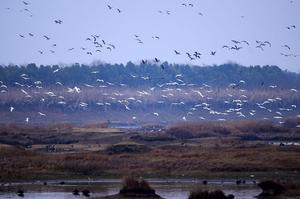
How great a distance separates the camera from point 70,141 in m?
93.7

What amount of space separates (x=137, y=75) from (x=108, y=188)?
132 m

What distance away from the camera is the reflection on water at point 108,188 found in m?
57.4

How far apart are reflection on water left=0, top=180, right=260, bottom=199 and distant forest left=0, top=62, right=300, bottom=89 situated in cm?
10555

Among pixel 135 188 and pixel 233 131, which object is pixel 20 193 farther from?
pixel 233 131

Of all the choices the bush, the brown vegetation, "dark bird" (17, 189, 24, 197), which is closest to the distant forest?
"dark bird" (17, 189, 24, 197)

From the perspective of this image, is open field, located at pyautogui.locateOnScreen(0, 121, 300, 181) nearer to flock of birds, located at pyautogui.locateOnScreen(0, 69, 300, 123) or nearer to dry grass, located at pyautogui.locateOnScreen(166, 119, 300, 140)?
dry grass, located at pyautogui.locateOnScreen(166, 119, 300, 140)

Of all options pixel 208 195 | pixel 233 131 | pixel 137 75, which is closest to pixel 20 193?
pixel 208 195

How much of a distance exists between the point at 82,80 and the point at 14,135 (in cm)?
8617

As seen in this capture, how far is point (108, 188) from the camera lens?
6116 cm

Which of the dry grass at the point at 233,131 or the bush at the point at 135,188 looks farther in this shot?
the dry grass at the point at 233,131

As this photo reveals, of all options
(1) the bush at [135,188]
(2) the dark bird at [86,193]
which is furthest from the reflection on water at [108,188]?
(1) the bush at [135,188]

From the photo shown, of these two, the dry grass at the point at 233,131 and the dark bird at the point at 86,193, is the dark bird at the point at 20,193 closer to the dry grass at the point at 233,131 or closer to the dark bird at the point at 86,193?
the dark bird at the point at 86,193

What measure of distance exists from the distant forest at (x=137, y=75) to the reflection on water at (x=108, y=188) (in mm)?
105550

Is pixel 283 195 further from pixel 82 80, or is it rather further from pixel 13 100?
pixel 82 80
